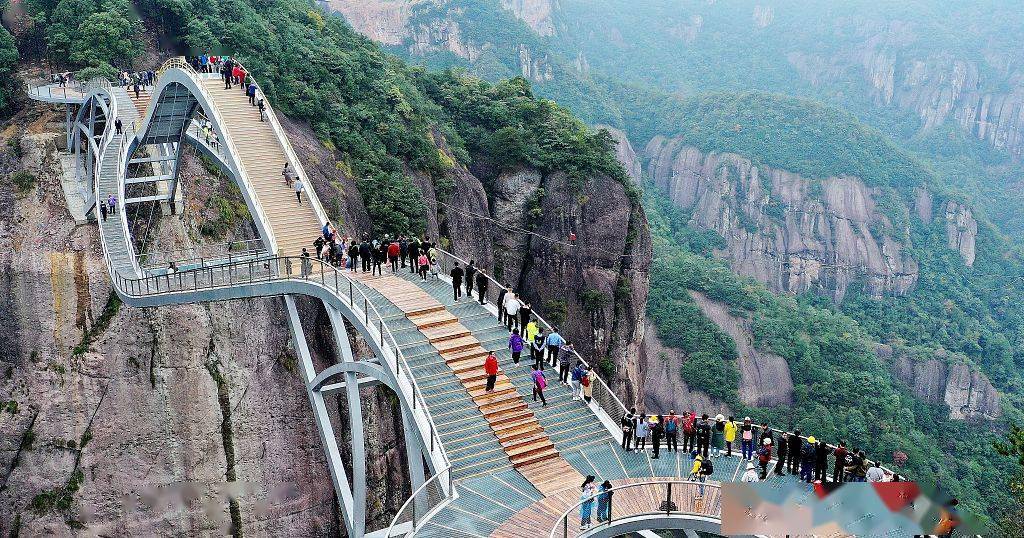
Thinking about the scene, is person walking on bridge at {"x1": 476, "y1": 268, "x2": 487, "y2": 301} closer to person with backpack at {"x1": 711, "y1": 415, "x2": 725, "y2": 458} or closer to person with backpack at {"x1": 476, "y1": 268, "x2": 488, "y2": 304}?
person with backpack at {"x1": 476, "y1": 268, "x2": 488, "y2": 304}

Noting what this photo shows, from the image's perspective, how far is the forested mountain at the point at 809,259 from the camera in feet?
287

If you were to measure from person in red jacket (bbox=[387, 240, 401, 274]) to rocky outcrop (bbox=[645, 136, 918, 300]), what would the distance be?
4735 inches

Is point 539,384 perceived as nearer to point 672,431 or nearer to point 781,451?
point 672,431

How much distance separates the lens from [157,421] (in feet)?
131

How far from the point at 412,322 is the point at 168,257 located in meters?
20.9

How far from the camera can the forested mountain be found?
87625 mm

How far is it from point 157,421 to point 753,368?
64810 mm

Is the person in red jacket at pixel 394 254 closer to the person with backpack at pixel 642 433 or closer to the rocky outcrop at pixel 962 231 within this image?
the person with backpack at pixel 642 433

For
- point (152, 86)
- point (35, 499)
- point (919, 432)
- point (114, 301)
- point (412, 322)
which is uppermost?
point (152, 86)

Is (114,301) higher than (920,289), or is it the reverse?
(114,301)

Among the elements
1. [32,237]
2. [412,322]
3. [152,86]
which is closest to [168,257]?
[32,237]

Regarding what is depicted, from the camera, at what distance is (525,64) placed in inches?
6570

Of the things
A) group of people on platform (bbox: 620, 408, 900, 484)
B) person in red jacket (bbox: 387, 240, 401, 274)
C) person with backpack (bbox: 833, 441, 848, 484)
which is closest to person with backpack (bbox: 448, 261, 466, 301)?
person in red jacket (bbox: 387, 240, 401, 274)

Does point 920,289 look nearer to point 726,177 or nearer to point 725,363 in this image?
point 726,177
